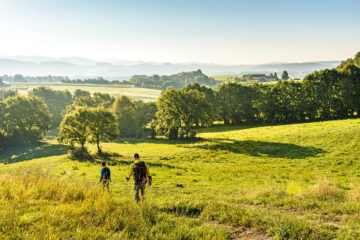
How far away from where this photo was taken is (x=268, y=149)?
121 feet

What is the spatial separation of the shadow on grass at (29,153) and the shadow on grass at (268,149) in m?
37.7

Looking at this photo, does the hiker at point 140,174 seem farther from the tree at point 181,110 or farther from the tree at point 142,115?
the tree at point 142,115

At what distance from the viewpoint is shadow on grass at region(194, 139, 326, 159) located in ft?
106

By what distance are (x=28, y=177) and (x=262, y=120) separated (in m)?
76.6

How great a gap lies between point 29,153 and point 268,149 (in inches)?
2213

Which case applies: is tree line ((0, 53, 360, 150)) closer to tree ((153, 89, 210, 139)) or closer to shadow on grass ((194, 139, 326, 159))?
tree ((153, 89, 210, 139))

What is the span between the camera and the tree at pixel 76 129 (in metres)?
43.0

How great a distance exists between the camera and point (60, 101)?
12312 centimetres

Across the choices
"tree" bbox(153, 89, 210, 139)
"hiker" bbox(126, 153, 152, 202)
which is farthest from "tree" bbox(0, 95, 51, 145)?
"hiker" bbox(126, 153, 152, 202)

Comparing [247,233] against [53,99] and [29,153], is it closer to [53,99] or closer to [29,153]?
[29,153]

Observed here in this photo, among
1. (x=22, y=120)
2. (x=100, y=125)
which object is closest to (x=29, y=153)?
(x=22, y=120)

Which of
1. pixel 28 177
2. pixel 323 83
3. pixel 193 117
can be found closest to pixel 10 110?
pixel 193 117

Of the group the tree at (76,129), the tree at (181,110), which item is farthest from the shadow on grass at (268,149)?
the tree at (76,129)

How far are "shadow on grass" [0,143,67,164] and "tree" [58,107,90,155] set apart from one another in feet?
36.3
